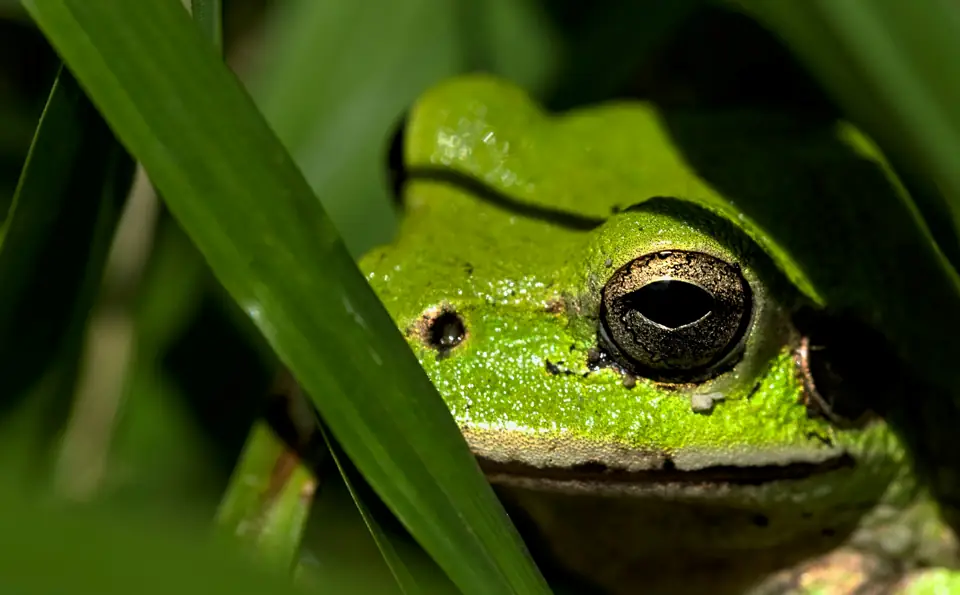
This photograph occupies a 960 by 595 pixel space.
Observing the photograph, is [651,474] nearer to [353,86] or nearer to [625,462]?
[625,462]

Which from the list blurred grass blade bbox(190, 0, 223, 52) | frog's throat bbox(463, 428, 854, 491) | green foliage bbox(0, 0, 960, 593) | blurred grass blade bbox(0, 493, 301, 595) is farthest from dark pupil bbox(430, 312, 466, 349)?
blurred grass blade bbox(0, 493, 301, 595)

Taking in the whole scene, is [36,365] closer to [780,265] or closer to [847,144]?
[780,265]

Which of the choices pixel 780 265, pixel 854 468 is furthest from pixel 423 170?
pixel 854 468

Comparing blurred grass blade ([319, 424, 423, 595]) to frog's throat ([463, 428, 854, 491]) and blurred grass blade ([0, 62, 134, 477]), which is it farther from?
blurred grass blade ([0, 62, 134, 477])

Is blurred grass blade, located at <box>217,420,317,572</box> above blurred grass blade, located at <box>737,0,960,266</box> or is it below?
below

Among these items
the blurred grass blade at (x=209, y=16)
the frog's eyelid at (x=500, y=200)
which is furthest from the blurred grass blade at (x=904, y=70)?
the blurred grass blade at (x=209, y=16)

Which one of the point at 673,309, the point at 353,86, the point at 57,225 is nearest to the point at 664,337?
the point at 673,309
